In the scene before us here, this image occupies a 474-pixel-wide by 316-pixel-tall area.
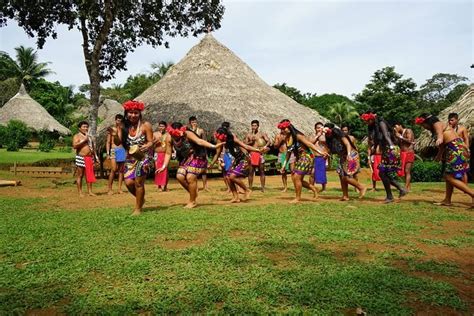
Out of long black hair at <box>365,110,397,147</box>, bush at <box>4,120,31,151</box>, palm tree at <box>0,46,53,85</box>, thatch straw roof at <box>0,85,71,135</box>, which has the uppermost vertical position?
palm tree at <box>0,46,53,85</box>

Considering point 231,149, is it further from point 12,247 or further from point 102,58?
point 102,58

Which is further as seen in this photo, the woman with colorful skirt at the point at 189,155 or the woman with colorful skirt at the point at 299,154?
the woman with colorful skirt at the point at 299,154

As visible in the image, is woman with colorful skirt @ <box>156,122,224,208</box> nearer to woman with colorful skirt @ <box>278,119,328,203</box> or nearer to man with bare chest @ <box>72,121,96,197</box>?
woman with colorful skirt @ <box>278,119,328,203</box>

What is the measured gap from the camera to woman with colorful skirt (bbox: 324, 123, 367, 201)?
845cm

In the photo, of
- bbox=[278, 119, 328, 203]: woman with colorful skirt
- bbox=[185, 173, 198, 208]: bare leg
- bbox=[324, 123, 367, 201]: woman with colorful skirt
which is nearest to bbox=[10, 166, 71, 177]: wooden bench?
bbox=[185, 173, 198, 208]: bare leg

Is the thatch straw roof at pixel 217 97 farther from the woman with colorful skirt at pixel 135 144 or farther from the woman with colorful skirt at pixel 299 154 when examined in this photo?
the woman with colorful skirt at pixel 135 144

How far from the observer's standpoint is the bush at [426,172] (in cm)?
1514

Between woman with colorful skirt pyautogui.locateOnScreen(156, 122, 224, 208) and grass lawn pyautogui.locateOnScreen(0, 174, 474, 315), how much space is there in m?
0.66

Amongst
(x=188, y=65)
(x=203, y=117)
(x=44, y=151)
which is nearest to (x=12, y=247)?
(x=203, y=117)

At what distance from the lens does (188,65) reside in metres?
19.7

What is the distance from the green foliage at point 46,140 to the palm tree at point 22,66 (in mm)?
15375

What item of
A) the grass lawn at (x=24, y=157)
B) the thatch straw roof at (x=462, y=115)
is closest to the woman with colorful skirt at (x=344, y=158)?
the thatch straw roof at (x=462, y=115)

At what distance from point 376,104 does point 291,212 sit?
3708 centimetres

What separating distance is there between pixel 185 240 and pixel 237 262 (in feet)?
3.87
